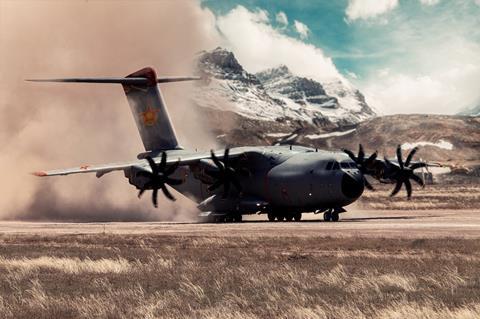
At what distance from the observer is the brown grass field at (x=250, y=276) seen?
13.4 m

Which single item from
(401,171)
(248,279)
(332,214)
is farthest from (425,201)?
(248,279)

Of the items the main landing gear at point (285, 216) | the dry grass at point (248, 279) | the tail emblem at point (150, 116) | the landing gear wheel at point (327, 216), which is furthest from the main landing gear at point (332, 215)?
the tail emblem at point (150, 116)

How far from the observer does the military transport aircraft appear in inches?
1476

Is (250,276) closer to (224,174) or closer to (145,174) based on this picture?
(145,174)

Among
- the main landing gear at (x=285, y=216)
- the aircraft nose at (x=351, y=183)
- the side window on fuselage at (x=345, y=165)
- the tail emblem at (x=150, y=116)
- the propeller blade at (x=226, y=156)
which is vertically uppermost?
the tail emblem at (x=150, y=116)

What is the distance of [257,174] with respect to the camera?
41.9 metres

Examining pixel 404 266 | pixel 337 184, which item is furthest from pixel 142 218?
pixel 404 266

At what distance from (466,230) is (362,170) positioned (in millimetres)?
9947

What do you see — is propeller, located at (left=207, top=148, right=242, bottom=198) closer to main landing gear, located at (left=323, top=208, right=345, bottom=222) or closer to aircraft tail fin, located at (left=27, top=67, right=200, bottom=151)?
main landing gear, located at (left=323, top=208, right=345, bottom=222)

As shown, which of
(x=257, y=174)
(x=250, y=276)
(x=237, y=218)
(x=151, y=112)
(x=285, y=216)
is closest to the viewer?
(x=250, y=276)

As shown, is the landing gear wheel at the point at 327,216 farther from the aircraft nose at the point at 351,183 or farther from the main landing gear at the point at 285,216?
the aircraft nose at the point at 351,183

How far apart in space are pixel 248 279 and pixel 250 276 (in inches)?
21.7

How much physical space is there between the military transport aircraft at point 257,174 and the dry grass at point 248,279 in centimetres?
1102

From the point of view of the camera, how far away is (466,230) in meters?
29.4
